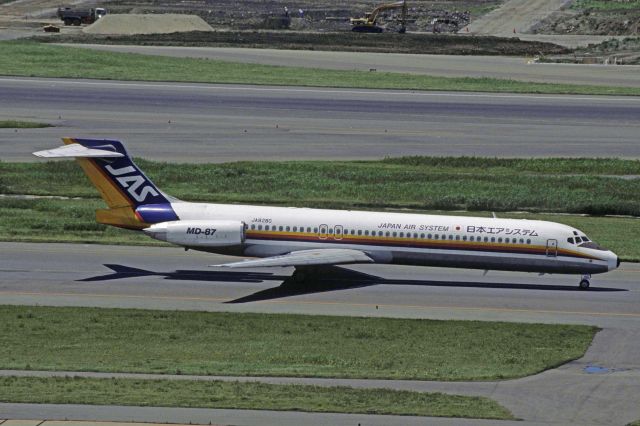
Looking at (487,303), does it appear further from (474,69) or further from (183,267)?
(474,69)

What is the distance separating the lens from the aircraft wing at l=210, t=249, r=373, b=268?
42719mm

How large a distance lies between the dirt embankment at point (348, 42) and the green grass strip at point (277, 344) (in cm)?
8517

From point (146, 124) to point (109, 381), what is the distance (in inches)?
1983

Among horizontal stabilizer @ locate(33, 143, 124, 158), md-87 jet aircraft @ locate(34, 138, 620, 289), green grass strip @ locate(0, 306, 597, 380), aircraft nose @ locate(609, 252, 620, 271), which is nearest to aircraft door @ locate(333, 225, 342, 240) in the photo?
md-87 jet aircraft @ locate(34, 138, 620, 289)

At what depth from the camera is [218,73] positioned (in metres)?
103

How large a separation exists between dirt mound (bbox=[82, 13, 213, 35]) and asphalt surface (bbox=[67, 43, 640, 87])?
1419cm

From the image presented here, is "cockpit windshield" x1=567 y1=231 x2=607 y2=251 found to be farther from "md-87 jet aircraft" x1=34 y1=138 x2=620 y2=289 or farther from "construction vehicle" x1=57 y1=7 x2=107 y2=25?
"construction vehicle" x1=57 y1=7 x2=107 y2=25

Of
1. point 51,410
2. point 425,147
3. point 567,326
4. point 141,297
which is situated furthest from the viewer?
point 425,147

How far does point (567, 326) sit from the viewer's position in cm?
3891

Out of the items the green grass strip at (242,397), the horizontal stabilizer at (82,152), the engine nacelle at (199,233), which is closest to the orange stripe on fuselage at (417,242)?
the engine nacelle at (199,233)

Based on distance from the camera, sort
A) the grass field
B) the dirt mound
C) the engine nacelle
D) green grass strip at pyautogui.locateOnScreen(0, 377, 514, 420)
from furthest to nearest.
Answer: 1. the dirt mound
2. the grass field
3. the engine nacelle
4. green grass strip at pyautogui.locateOnScreen(0, 377, 514, 420)

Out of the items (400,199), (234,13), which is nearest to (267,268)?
(400,199)

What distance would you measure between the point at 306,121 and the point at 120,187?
37.9m

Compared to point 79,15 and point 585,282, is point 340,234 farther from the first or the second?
point 79,15
